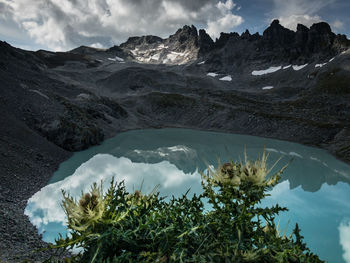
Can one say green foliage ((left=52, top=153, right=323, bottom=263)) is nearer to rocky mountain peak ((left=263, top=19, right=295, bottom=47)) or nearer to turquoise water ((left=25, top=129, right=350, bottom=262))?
turquoise water ((left=25, top=129, right=350, bottom=262))

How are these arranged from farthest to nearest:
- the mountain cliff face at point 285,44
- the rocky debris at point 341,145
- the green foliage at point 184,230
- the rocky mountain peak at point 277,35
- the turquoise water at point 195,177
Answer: the rocky mountain peak at point 277,35, the mountain cliff face at point 285,44, the rocky debris at point 341,145, the turquoise water at point 195,177, the green foliage at point 184,230

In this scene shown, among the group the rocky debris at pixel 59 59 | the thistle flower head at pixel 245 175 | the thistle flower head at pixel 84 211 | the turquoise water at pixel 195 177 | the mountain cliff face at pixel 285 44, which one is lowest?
the thistle flower head at pixel 84 211

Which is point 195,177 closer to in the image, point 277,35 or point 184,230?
point 184,230

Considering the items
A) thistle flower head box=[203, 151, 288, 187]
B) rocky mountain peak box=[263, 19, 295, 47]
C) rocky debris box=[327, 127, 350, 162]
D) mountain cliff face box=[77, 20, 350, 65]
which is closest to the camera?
thistle flower head box=[203, 151, 288, 187]

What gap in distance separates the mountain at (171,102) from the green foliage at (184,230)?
843cm

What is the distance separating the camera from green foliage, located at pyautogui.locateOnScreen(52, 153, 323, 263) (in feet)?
10.8

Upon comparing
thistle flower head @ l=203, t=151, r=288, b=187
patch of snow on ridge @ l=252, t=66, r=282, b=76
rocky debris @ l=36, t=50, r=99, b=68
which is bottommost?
thistle flower head @ l=203, t=151, r=288, b=187

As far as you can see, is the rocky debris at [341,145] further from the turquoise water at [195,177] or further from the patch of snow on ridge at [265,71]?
the patch of snow on ridge at [265,71]

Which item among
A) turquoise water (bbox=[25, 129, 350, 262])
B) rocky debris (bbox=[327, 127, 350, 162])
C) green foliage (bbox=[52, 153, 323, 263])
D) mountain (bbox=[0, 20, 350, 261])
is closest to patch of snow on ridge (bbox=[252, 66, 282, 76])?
mountain (bbox=[0, 20, 350, 261])

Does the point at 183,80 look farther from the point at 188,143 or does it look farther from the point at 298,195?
the point at 298,195

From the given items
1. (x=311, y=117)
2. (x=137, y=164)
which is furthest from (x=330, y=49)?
(x=137, y=164)

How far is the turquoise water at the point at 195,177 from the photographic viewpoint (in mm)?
18172

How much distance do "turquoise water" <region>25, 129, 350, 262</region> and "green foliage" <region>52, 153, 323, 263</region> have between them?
2.71ft

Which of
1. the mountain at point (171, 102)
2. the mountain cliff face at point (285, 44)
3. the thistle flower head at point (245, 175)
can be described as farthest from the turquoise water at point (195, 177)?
the mountain cliff face at point (285, 44)
